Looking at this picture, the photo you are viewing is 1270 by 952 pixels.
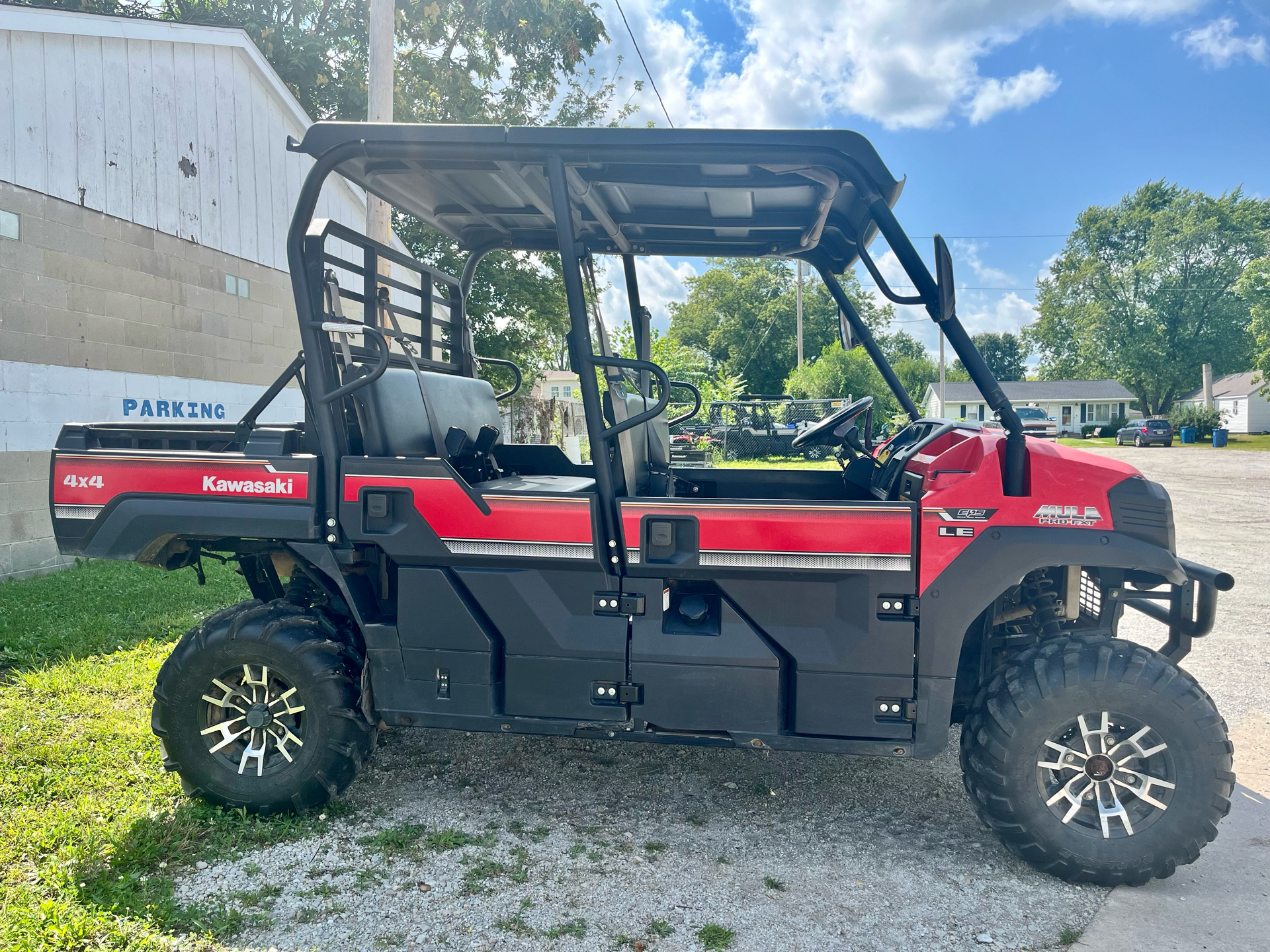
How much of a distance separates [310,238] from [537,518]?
4.43ft

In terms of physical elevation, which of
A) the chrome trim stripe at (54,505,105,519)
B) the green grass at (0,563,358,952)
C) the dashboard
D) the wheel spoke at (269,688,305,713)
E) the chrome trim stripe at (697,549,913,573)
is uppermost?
the dashboard

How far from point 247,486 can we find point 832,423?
2404 millimetres

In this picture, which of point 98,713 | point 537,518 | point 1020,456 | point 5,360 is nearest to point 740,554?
point 537,518

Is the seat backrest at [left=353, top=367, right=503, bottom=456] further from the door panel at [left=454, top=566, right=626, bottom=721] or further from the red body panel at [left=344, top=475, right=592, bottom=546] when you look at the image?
the door panel at [left=454, top=566, right=626, bottom=721]

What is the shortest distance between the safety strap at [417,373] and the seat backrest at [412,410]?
0.03 m

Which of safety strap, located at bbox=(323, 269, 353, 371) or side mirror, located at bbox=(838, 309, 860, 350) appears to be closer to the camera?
safety strap, located at bbox=(323, 269, 353, 371)

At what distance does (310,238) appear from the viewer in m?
3.21

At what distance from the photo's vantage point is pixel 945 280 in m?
2.81

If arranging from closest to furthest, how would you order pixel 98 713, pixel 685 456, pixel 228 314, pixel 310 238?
pixel 310 238 < pixel 98 713 < pixel 228 314 < pixel 685 456

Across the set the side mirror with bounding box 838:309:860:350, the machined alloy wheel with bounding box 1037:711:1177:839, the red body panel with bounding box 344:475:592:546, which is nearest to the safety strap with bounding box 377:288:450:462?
the red body panel with bounding box 344:475:592:546

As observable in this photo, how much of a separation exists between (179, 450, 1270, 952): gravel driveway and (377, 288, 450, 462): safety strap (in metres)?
1.42

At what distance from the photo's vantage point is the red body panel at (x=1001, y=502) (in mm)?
2910

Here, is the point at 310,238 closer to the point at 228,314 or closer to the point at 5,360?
the point at 5,360

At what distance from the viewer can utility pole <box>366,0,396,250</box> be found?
7859 mm
